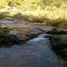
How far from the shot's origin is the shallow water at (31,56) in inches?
428

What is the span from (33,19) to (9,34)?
8.06 meters

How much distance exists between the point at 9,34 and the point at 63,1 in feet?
34.5

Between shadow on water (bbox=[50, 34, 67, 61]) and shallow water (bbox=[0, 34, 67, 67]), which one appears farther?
shadow on water (bbox=[50, 34, 67, 61])

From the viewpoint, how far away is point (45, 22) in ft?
69.1

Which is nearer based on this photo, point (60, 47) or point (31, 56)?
point (31, 56)

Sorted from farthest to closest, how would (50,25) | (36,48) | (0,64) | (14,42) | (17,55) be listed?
(50,25)
(14,42)
(36,48)
(17,55)
(0,64)

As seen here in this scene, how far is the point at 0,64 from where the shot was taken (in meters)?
10.8

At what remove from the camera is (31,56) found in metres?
11.9

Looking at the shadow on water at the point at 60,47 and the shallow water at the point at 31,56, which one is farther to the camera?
the shadow on water at the point at 60,47

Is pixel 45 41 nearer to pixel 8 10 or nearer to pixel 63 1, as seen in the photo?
pixel 63 1

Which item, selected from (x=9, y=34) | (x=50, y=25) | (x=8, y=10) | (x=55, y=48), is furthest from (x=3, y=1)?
(x=55, y=48)

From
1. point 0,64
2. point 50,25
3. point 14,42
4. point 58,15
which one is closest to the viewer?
point 0,64

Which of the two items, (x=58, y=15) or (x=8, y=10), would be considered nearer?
(x=58, y=15)

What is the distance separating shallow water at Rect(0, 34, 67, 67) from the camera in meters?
10.9
